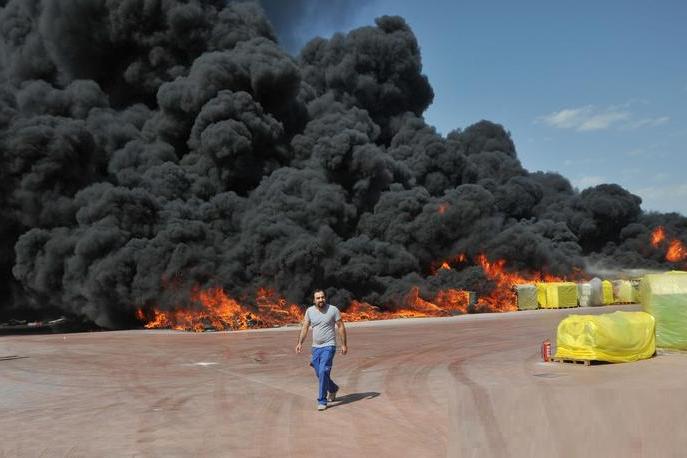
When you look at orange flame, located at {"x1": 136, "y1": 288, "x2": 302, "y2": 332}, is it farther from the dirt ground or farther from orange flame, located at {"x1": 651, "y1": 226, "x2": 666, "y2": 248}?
orange flame, located at {"x1": 651, "y1": 226, "x2": 666, "y2": 248}

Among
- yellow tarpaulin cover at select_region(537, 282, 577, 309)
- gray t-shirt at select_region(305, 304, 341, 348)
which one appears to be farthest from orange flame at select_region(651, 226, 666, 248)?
gray t-shirt at select_region(305, 304, 341, 348)

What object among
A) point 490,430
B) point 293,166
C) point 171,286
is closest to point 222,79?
point 293,166

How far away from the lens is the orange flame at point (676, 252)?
233ft

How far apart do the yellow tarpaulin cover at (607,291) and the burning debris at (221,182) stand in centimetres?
621

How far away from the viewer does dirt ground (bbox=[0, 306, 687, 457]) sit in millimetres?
4605

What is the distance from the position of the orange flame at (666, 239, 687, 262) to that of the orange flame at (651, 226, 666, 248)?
1.13 meters

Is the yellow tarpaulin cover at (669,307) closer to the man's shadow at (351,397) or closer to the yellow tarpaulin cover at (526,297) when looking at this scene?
the man's shadow at (351,397)

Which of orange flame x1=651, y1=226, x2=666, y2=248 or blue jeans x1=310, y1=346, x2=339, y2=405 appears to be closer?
blue jeans x1=310, y1=346, x2=339, y2=405

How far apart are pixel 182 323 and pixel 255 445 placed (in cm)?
2672

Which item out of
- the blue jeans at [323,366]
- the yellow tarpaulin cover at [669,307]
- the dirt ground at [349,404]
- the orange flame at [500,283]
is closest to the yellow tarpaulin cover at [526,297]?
the orange flame at [500,283]

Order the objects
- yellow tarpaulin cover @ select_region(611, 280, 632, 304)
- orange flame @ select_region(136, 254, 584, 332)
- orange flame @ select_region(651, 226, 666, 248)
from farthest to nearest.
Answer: orange flame @ select_region(651, 226, 666, 248) → yellow tarpaulin cover @ select_region(611, 280, 632, 304) → orange flame @ select_region(136, 254, 584, 332)

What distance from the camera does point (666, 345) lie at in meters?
16.8

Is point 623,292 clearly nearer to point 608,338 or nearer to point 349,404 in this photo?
point 608,338

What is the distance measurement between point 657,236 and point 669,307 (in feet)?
Result: 202
